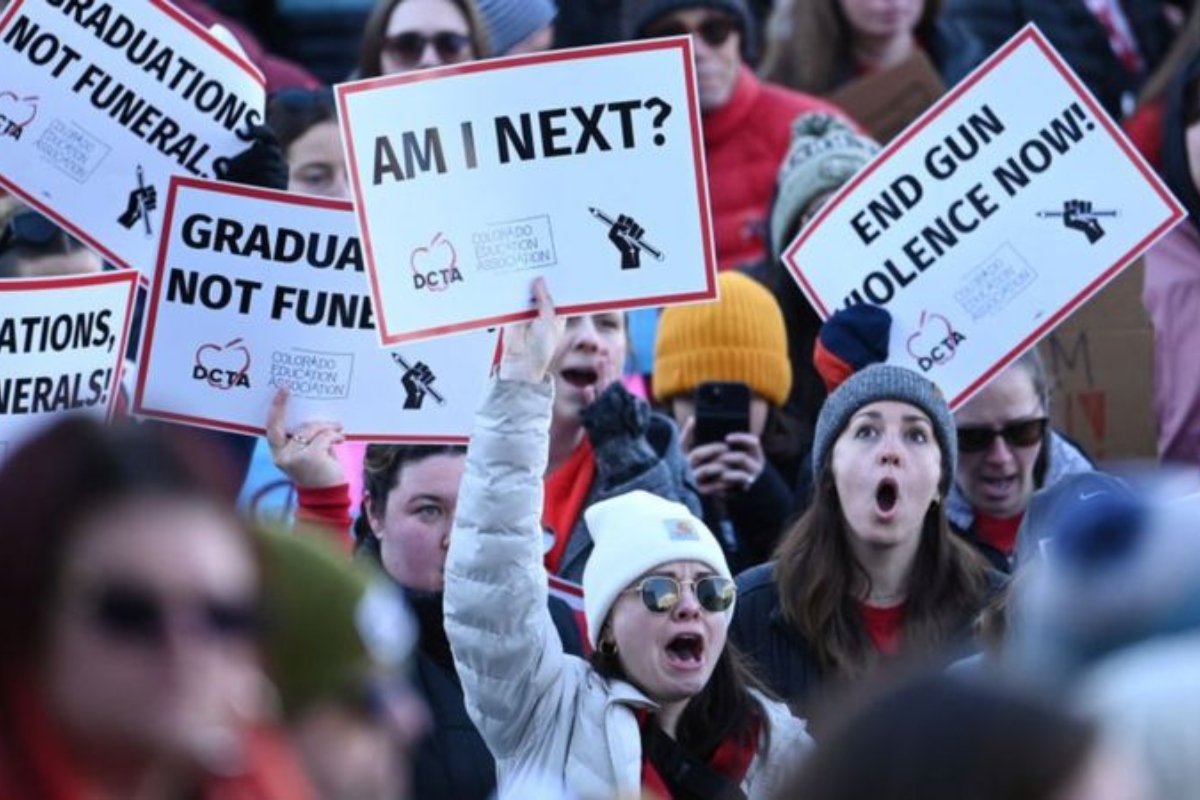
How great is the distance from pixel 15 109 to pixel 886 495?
2.21 meters

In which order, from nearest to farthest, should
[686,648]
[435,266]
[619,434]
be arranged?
[686,648], [435,266], [619,434]

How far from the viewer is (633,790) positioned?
573 cm

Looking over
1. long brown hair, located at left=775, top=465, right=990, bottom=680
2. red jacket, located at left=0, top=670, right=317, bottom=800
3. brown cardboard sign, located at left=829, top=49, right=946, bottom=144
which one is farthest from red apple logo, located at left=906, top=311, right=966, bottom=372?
red jacket, located at left=0, top=670, right=317, bottom=800

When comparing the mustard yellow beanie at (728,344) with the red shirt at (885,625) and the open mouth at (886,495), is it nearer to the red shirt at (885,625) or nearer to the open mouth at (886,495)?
the open mouth at (886,495)

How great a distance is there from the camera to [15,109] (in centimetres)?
718

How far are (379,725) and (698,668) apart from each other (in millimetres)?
2814

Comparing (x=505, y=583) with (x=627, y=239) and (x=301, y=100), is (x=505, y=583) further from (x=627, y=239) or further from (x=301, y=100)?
(x=301, y=100)

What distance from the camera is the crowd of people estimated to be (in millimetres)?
2793

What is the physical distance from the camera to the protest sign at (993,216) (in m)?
7.50

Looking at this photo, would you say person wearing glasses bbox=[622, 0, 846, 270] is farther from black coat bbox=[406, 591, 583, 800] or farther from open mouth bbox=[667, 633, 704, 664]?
open mouth bbox=[667, 633, 704, 664]

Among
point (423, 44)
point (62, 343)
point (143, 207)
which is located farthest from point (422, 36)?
point (62, 343)

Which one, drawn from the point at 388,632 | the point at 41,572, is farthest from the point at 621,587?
the point at 41,572

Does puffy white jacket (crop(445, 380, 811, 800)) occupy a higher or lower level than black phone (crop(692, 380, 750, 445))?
lower

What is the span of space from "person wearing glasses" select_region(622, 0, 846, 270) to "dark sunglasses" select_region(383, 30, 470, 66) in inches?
27.2
